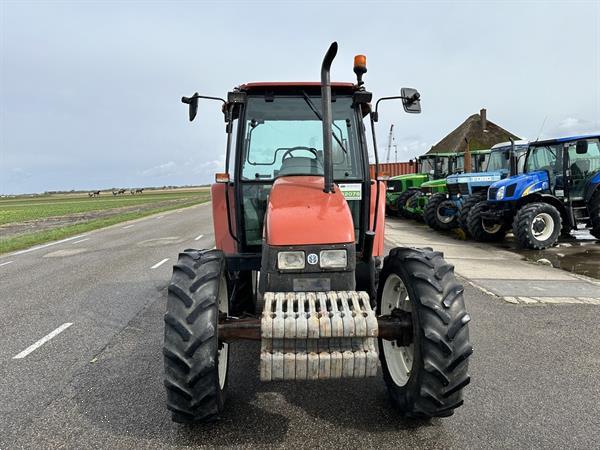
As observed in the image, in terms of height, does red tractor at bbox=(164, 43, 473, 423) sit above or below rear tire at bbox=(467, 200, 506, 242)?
above

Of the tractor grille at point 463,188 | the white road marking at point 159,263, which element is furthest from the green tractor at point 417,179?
the white road marking at point 159,263

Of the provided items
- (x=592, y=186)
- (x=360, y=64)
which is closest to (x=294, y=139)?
(x=360, y=64)

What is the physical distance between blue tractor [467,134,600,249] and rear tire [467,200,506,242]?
305mm

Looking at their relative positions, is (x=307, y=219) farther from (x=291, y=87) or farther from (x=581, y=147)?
(x=581, y=147)

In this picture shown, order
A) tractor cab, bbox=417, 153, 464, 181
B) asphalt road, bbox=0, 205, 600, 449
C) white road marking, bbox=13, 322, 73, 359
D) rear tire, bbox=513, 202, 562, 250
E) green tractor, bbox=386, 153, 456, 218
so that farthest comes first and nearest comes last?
1. green tractor, bbox=386, 153, 456, 218
2. tractor cab, bbox=417, 153, 464, 181
3. rear tire, bbox=513, 202, 562, 250
4. white road marking, bbox=13, 322, 73, 359
5. asphalt road, bbox=0, 205, 600, 449

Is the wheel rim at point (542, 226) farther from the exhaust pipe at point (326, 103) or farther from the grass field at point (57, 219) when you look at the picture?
the grass field at point (57, 219)

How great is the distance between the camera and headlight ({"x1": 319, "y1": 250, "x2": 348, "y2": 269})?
2.91 meters

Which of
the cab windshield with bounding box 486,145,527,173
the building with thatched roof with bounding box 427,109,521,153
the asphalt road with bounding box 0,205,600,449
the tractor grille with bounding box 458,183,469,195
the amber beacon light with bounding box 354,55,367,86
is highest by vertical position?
the building with thatched roof with bounding box 427,109,521,153

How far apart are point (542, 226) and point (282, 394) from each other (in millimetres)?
9581

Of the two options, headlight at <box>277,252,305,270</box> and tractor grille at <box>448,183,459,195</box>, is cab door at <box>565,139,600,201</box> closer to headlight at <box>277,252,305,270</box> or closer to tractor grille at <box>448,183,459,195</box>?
tractor grille at <box>448,183,459,195</box>

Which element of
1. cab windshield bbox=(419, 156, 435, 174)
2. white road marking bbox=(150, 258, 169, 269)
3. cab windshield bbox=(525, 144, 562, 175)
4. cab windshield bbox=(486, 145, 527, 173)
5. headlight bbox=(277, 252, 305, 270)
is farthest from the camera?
cab windshield bbox=(419, 156, 435, 174)

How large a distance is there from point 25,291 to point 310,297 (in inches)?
253

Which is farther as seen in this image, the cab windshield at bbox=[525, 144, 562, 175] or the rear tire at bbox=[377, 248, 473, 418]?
the cab windshield at bbox=[525, 144, 562, 175]

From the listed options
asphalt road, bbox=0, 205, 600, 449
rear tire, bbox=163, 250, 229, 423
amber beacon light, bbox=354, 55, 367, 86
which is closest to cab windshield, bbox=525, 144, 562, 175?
asphalt road, bbox=0, 205, 600, 449
